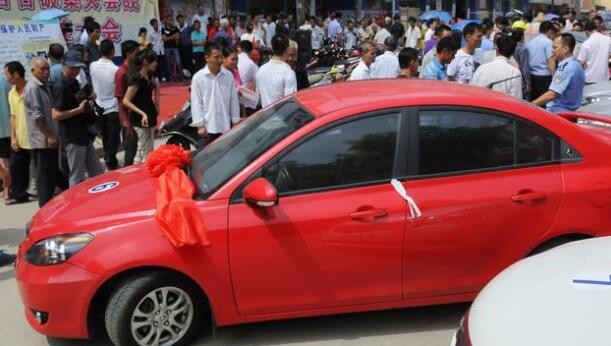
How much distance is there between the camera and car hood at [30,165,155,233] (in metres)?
3.48

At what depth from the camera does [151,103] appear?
733 cm

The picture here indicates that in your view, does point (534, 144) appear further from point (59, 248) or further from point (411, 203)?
point (59, 248)

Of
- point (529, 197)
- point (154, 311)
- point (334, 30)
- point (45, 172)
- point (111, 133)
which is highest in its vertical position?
point (334, 30)

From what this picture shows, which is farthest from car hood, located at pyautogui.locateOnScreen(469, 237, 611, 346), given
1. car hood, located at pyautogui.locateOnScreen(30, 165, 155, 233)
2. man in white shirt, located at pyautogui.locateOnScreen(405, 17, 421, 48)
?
man in white shirt, located at pyautogui.locateOnScreen(405, 17, 421, 48)

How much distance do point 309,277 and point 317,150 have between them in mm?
Answer: 745

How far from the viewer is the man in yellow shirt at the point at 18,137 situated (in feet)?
21.2

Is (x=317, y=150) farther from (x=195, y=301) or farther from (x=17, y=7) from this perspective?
(x=17, y=7)

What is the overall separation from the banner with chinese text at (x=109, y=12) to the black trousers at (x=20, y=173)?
20.3 feet

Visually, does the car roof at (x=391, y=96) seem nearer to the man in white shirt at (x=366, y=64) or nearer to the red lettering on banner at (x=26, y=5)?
the man in white shirt at (x=366, y=64)

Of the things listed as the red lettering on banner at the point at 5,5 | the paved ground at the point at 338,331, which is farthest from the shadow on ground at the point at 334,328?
the red lettering on banner at the point at 5,5

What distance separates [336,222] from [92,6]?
11987mm

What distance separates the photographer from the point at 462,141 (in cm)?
370

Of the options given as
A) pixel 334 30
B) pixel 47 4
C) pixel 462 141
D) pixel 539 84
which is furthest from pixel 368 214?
pixel 334 30

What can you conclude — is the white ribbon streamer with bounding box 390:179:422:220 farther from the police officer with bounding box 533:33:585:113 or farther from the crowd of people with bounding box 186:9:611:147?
the police officer with bounding box 533:33:585:113
